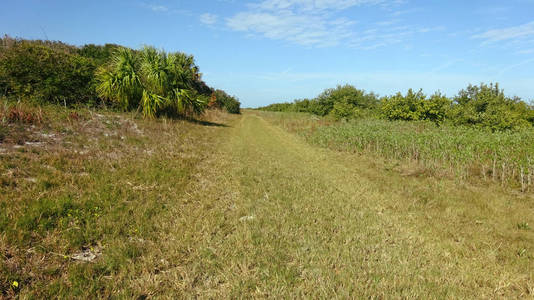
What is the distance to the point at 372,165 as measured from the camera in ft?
32.8

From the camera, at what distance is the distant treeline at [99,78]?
966 cm

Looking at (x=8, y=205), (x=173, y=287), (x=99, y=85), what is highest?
(x=99, y=85)

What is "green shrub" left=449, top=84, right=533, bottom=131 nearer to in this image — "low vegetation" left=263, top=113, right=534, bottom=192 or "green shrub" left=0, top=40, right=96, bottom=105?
"low vegetation" left=263, top=113, right=534, bottom=192

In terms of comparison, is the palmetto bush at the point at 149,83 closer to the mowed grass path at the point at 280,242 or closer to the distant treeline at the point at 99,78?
the distant treeline at the point at 99,78

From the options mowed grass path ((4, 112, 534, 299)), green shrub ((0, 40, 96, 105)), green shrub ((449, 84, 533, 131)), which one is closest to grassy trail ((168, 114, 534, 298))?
mowed grass path ((4, 112, 534, 299))

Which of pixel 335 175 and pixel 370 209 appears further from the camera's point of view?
pixel 335 175

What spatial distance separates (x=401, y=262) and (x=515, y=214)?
4.16m

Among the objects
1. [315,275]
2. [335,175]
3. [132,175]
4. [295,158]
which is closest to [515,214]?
[335,175]

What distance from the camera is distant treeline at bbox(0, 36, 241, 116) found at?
9664 mm

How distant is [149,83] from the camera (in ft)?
50.0

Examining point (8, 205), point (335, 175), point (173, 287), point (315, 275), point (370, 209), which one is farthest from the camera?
point (335, 175)

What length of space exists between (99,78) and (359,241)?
A: 14.9m

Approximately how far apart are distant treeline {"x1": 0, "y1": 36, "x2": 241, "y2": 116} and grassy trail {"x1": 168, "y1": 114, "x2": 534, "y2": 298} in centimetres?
940

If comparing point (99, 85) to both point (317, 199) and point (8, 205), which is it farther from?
point (317, 199)
